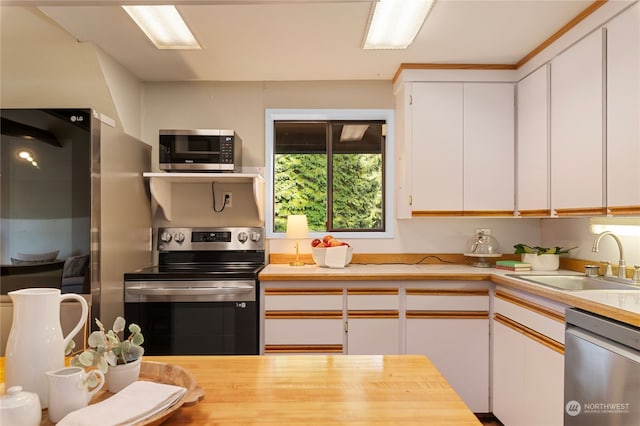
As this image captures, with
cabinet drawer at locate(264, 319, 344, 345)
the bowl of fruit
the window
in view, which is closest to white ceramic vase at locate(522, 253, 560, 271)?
the window

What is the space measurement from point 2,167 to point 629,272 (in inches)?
130

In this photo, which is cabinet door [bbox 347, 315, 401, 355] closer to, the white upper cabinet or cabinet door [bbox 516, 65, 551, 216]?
the white upper cabinet

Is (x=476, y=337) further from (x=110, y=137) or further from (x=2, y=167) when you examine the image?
(x=2, y=167)

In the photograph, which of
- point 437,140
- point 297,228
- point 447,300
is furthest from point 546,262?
point 297,228

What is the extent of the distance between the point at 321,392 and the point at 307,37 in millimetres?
2063

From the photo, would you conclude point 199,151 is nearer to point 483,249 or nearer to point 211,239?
point 211,239

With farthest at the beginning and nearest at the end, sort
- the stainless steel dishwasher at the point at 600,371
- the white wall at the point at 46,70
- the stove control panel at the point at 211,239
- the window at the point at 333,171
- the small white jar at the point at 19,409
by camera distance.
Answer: the window at the point at 333,171, the stove control panel at the point at 211,239, the white wall at the point at 46,70, the stainless steel dishwasher at the point at 600,371, the small white jar at the point at 19,409

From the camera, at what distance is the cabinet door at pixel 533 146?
254 cm

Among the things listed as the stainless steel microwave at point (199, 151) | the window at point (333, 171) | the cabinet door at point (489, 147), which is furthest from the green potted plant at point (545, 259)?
the stainless steel microwave at point (199, 151)

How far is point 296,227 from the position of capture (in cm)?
302

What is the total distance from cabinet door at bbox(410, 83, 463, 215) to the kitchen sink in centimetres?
75

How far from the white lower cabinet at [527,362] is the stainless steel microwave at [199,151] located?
78.2 inches

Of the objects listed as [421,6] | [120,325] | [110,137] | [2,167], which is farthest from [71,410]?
[421,6]

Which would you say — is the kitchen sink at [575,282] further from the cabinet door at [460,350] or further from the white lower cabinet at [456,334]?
the cabinet door at [460,350]
